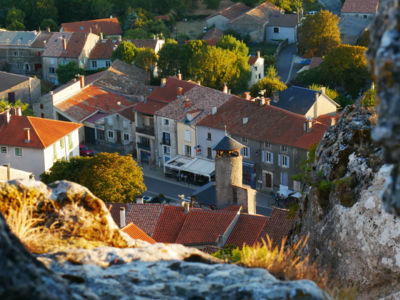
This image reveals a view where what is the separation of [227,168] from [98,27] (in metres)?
63.7

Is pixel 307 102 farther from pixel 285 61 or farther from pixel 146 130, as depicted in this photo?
pixel 285 61

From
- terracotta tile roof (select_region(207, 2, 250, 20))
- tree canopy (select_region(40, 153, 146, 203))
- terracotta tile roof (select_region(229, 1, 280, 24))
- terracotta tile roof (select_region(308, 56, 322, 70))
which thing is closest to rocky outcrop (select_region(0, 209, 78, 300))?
tree canopy (select_region(40, 153, 146, 203))

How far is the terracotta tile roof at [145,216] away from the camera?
3419cm

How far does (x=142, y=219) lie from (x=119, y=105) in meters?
31.5

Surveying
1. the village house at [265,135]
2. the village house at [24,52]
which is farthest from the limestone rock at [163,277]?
the village house at [24,52]

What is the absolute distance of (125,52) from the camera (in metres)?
79.6

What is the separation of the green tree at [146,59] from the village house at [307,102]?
21026 millimetres

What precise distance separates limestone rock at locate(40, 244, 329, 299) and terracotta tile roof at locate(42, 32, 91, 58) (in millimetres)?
78442

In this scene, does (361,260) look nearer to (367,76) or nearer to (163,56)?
(367,76)

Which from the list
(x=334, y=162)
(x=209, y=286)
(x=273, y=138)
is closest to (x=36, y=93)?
(x=273, y=138)

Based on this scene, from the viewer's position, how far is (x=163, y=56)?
7600cm

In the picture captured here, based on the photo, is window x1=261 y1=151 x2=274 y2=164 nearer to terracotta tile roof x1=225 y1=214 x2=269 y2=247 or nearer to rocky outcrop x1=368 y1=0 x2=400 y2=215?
terracotta tile roof x1=225 y1=214 x2=269 y2=247

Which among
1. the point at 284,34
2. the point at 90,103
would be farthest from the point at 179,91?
the point at 284,34

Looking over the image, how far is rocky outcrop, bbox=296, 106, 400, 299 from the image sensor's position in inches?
423
